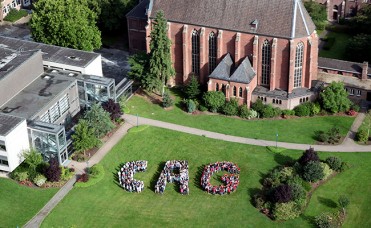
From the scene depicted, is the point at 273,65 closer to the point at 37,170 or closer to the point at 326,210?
the point at 326,210

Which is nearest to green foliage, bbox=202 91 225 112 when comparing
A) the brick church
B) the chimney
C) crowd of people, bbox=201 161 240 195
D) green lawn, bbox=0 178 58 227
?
the brick church

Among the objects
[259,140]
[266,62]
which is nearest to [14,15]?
[266,62]

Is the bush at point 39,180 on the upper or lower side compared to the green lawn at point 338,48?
lower

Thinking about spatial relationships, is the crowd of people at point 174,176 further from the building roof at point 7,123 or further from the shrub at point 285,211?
the building roof at point 7,123

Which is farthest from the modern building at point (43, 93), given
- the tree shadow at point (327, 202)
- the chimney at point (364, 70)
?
the chimney at point (364, 70)

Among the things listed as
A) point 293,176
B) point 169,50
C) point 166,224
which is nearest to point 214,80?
point 169,50
